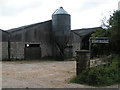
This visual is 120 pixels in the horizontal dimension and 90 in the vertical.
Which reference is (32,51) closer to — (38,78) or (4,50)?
(4,50)

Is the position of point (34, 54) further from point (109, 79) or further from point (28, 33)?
point (109, 79)

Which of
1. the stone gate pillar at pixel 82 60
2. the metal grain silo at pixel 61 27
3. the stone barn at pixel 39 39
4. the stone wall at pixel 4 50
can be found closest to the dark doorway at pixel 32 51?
the stone barn at pixel 39 39

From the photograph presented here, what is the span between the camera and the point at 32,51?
83.1 ft

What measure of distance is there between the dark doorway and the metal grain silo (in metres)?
2.73

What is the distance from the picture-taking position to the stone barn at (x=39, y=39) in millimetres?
23989

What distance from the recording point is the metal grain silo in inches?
986

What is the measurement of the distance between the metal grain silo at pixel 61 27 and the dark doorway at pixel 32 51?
8.95 feet

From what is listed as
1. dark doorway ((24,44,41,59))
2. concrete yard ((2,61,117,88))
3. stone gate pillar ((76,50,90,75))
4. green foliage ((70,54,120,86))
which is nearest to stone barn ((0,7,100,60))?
dark doorway ((24,44,41,59))

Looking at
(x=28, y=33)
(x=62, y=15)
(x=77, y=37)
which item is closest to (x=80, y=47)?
(x=77, y=37)

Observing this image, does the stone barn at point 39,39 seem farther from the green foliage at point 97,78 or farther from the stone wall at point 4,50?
the green foliage at point 97,78

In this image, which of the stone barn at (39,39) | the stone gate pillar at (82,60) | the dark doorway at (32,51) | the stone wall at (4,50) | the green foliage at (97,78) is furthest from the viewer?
the dark doorway at (32,51)

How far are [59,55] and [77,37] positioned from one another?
202 inches

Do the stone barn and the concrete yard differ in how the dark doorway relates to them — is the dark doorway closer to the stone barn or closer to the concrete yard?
the stone barn

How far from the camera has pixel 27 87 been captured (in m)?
7.85
